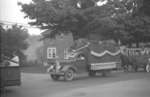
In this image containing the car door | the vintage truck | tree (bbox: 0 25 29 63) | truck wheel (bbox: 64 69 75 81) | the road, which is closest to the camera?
tree (bbox: 0 25 29 63)

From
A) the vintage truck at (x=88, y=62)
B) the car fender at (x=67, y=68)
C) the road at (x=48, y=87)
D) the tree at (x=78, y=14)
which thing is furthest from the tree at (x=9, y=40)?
the tree at (x=78, y=14)

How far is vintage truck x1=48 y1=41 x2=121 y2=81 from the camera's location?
1700cm

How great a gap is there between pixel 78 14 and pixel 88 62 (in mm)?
10640

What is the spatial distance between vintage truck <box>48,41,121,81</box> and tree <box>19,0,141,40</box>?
7.51 m

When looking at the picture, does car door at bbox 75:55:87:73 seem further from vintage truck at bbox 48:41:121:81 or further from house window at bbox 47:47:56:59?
house window at bbox 47:47:56:59

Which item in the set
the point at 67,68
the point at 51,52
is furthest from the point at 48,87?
the point at 51,52

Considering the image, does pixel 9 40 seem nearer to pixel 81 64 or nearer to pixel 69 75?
pixel 69 75

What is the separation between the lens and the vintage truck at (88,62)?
17000mm

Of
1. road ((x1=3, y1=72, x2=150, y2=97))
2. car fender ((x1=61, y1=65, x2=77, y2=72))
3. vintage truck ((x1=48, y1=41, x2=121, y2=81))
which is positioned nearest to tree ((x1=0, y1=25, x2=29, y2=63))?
road ((x1=3, y1=72, x2=150, y2=97))

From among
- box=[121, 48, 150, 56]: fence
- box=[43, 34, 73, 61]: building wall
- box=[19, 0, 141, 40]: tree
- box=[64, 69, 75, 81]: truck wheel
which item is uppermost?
box=[19, 0, 141, 40]: tree

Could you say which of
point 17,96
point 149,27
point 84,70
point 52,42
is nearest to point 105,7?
Result: point 149,27

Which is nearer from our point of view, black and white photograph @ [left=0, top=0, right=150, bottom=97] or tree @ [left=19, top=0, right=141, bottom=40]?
black and white photograph @ [left=0, top=0, right=150, bottom=97]

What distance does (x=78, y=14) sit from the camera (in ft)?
91.7

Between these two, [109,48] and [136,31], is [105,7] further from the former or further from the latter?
[109,48]
